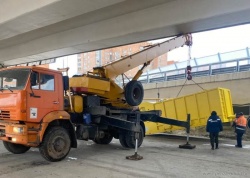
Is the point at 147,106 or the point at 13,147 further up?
the point at 147,106

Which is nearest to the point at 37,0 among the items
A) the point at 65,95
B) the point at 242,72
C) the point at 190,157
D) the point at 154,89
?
the point at 65,95

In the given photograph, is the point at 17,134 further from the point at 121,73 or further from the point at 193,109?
the point at 193,109

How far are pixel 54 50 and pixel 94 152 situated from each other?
6597 mm

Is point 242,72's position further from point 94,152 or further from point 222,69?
point 94,152

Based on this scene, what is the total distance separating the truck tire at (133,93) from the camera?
36.6ft

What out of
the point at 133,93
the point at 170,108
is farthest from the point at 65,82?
the point at 170,108

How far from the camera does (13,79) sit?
8.18m

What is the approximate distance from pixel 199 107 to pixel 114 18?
594 cm

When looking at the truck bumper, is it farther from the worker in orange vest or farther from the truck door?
the worker in orange vest

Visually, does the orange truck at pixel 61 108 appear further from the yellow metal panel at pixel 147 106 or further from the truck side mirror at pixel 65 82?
the yellow metal panel at pixel 147 106

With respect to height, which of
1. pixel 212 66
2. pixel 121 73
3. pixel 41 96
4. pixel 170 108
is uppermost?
pixel 212 66

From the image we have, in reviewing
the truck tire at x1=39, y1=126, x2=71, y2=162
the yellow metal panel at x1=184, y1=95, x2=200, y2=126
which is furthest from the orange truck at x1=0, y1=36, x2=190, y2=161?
the yellow metal panel at x1=184, y1=95, x2=200, y2=126

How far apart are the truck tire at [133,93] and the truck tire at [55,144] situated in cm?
334

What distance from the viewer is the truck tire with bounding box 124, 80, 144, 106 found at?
11.2 meters
